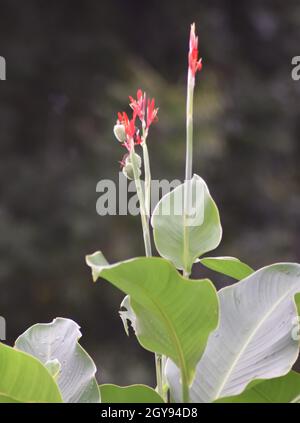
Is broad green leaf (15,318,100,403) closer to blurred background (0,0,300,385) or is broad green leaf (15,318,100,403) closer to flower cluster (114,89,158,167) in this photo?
flower cluster (114,89,158,167)

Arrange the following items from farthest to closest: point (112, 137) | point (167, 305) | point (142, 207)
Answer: point (112, 137)
point (142, 207)
point (167, 305)

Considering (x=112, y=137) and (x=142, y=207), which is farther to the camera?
(x=112, y=137)

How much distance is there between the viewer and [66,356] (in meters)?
0.77

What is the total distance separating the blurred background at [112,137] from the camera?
14.4 feet

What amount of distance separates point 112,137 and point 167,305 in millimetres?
3922

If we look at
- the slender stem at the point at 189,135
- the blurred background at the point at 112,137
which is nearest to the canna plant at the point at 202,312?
the slender stem at the point at 189,135

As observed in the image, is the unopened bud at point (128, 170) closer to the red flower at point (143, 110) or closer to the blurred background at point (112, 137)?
the red flower at point (143, 110)

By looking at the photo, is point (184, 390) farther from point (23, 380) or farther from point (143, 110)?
point (143, 110)

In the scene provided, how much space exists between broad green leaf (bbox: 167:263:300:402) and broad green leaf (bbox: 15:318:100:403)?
73 mm

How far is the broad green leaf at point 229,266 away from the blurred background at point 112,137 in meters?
3.29

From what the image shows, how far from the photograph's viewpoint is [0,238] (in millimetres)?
4148

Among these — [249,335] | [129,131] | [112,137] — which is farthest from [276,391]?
[112,137]
